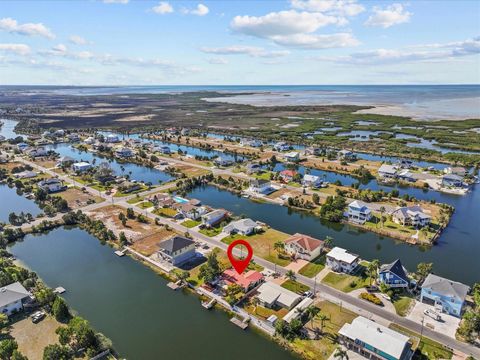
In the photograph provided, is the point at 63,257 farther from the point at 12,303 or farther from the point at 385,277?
the point at 385,277

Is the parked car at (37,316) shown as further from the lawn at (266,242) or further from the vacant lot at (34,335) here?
the lawn at (266,242)

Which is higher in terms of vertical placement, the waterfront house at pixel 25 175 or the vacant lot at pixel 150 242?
the waterfront house at pixel 25 175

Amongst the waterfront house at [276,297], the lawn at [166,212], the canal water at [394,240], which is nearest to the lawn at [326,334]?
the waterfront house at [276,297]

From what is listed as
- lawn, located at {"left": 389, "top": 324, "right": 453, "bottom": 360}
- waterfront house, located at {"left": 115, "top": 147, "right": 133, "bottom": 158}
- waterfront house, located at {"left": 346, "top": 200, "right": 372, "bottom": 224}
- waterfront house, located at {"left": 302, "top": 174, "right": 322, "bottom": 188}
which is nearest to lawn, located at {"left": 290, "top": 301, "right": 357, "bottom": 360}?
lawn, located at {"left": 389, "top": 324, "right": 453, "bottom": 360}

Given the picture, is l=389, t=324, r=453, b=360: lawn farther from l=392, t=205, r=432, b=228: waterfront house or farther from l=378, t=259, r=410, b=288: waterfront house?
l=392, t=205, r=432, b=228: waterfront house

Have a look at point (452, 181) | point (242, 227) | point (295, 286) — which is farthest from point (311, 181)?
point (295, 286)

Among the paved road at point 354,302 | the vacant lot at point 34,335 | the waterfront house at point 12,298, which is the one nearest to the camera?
the vacant lot at point 34,335
